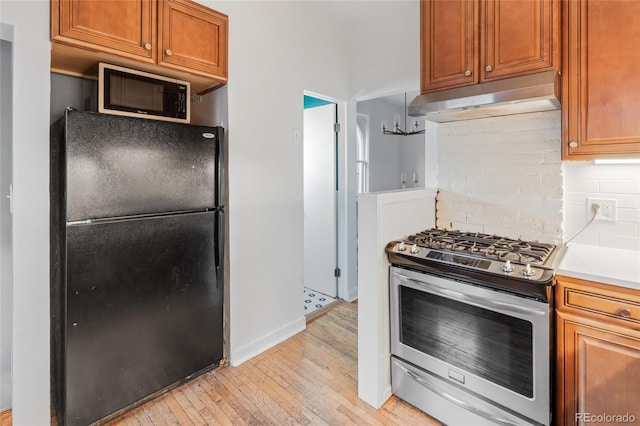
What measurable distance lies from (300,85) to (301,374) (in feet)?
7.32

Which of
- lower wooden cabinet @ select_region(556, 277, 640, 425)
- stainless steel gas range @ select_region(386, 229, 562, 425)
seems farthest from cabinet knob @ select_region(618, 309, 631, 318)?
stainless steel gas range @ select_region(386, 229, 562, 425)

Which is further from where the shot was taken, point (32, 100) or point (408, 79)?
point (408, 79)

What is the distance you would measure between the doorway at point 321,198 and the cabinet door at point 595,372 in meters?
2.21

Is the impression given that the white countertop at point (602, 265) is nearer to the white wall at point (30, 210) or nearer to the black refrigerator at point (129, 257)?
the black refrigerator at point (129, 257)

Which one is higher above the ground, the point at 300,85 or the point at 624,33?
the point at 300,85

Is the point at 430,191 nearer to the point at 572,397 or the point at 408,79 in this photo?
the point at 408,79

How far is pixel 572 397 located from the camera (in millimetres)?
1455

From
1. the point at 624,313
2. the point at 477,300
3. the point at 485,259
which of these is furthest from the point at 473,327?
the point at 624,313

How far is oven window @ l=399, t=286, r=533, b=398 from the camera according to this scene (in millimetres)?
1513

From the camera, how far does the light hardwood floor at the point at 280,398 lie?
6.00 feet

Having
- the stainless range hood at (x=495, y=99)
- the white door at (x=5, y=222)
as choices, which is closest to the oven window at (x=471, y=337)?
the stainless range hood at (x=495, y=99)

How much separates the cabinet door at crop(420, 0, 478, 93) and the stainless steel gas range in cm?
94

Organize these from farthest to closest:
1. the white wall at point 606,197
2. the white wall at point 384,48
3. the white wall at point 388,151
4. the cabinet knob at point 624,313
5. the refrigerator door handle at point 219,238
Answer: the white wall at point 388,151, the white wall at point 384,48, the refrigerator door handle at point 219,238, the white wall at point 606,197, the cabinet knob at point 624,313

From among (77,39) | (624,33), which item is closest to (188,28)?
(77,39)
